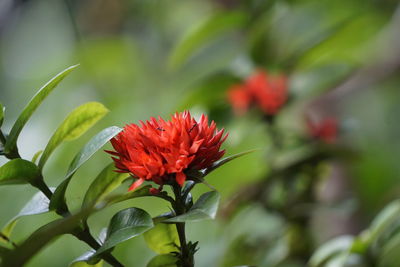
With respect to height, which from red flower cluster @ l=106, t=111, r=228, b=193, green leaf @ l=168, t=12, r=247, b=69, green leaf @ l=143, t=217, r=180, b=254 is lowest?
green leaf @ l=143, t=217, r=180, b=254

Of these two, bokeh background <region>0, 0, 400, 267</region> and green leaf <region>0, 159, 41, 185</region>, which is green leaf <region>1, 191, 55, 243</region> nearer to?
green leaf <region>0, 159, 41, 185</region>

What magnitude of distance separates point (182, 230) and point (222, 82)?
57 cm

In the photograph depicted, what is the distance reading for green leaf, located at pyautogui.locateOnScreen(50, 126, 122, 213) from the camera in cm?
42

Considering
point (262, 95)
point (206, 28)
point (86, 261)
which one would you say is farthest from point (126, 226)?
point (206, 28)

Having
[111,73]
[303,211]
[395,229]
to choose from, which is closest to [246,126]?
[303,211]

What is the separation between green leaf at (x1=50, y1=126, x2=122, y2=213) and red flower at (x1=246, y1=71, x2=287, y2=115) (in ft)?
1.69

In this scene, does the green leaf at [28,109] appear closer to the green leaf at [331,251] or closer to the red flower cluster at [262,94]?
the green leaf at [331,251]

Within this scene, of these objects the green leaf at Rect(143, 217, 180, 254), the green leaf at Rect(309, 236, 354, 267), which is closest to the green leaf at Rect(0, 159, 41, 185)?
the green leaf at Rect(143, 217, 180, 254)

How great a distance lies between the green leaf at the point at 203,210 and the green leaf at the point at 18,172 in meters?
0.11

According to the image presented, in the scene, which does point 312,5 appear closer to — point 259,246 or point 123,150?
point 259,246

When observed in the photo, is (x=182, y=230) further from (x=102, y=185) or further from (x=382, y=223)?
(x=382, y=223)

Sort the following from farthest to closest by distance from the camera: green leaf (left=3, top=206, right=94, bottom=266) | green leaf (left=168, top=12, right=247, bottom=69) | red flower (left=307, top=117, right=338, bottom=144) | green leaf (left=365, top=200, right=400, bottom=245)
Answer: green leaf (left=168, top=12, right=247, bottom=69), red flower (left=307, top=117, right=338, bottom=144), green leaf (left=365, top=200, right=400, bottom=245), green leaf (left=3, top=206, right=94, bottom=266)

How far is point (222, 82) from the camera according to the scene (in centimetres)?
98

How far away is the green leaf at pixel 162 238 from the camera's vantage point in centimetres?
47
